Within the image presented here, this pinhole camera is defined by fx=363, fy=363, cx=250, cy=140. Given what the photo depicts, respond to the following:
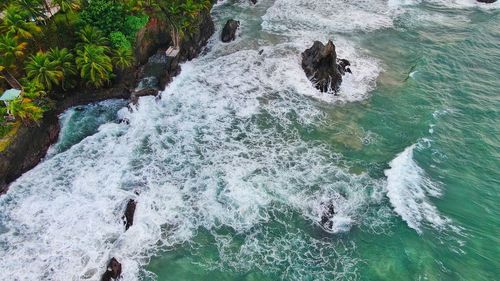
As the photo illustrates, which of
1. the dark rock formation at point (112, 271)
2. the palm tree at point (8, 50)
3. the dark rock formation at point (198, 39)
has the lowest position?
the dark rock formation at point (112, 271)

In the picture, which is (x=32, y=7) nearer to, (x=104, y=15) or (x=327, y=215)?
(x=104, y=15)

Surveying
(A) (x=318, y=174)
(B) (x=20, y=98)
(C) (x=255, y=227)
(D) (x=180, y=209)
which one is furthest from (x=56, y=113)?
(A) (x=318, y=174)

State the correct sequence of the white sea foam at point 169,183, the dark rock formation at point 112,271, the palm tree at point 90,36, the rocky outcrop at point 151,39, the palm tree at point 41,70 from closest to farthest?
the dark rock formation at point 112,271
the white sea foam at point 169,183
the palm tree at point 41,70
the palm tree at point 90,36
the rocky outcrop at point 151,39

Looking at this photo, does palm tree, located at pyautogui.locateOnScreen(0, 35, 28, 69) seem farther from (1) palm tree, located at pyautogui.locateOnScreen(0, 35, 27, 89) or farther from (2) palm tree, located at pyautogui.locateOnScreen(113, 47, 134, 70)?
(2) palm tree, located at pyautogui.locateOnScreen(113, 47, 134, 70)

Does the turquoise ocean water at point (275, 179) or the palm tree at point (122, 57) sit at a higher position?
the palm tree at point (122, 57)

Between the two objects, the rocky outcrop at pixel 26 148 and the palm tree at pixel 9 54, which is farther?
the palm tree at pixel 9 54

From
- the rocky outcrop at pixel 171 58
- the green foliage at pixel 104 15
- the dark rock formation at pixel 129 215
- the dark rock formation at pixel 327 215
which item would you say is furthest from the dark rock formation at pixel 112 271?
the green foliage at pixel 104 15

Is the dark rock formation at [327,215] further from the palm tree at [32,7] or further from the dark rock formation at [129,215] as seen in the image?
the palm tree at [32,7]

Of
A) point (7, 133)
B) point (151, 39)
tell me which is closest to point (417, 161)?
point (151, 39)

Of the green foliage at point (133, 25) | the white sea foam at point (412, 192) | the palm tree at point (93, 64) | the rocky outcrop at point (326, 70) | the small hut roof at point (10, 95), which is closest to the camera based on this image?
the small hut roof at point (10, 95)
